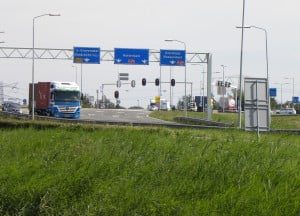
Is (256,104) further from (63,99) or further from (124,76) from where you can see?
(124,76)

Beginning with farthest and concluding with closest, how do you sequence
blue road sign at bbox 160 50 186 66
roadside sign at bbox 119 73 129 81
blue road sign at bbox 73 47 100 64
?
1. roadside sign at bbox 119 73 129 81
2. blue road sign at bbox 160 50 186 66
3. blue road sign at bbox 73 47 100 64

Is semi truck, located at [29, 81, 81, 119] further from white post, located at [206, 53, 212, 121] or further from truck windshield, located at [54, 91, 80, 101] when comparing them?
white post, located at [206, 53, 212, 121]

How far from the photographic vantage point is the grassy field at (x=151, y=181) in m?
8.42

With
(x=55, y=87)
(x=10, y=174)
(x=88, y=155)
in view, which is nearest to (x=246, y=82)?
(x=88, y=155)

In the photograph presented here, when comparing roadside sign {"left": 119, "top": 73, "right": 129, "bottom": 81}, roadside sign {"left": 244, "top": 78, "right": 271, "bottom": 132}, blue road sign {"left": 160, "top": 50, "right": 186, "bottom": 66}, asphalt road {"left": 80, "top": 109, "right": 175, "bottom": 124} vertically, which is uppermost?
blue road sign {"left": 160, "top": 50, "right": 186, "bottom": 66}

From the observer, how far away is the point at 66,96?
2397 inches

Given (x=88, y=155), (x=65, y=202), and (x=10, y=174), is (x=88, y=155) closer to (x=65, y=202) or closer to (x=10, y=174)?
(x=10, y=174)

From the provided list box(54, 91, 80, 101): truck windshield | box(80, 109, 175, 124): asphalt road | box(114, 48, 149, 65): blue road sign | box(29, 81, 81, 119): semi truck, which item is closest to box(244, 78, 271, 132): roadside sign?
box(80, 109, 175, 124): asphalt road

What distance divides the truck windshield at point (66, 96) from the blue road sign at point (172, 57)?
12579 millimetres

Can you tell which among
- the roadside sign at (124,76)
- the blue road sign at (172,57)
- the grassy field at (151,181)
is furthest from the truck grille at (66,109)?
the grassy field at (151,181)

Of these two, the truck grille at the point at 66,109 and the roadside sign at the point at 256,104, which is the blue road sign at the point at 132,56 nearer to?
the truck grille at the point at 66,109

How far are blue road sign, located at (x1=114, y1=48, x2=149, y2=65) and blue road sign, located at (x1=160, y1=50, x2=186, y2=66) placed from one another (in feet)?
5.71

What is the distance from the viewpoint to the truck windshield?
60594 mm

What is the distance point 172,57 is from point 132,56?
14.4ft
